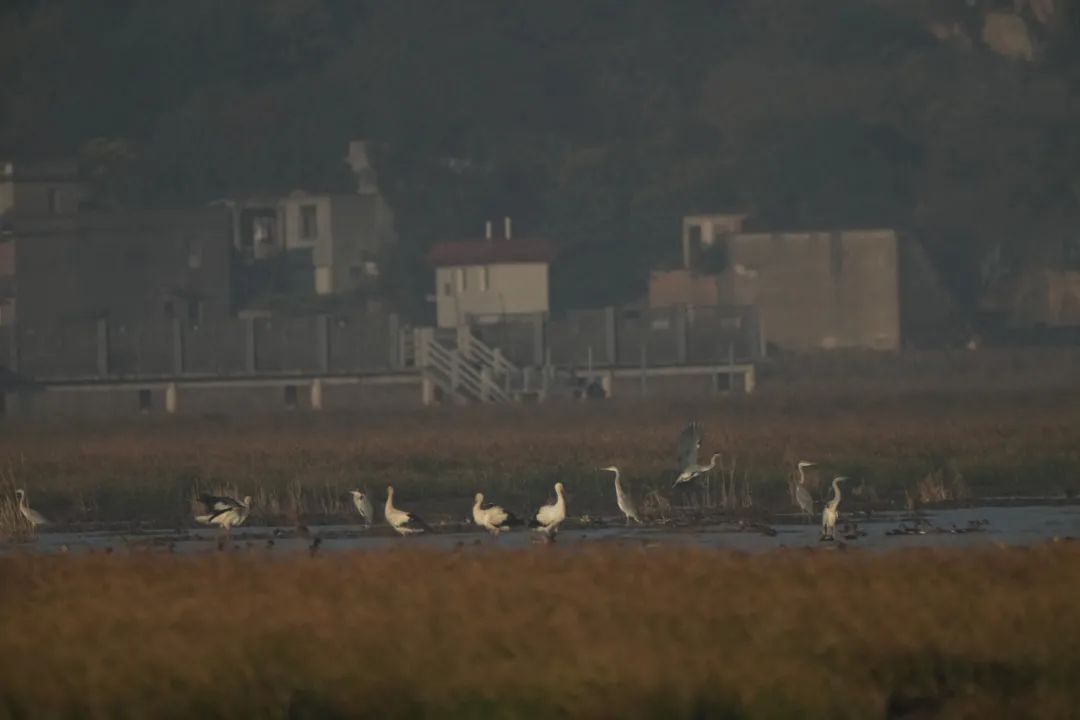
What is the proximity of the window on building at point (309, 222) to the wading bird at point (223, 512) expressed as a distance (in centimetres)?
8556

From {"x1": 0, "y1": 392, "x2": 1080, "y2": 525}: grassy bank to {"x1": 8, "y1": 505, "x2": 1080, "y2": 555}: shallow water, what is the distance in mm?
2866

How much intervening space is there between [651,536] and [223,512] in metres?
5.94

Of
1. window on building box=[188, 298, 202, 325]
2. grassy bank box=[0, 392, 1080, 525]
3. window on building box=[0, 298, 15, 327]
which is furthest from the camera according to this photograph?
window on building box=[0, 298, 15, 327]

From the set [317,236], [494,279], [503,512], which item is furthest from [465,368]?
[503,512]

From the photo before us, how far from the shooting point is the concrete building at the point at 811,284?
11662cm

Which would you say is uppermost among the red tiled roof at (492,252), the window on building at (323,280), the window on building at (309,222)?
the window on building at (309,222)

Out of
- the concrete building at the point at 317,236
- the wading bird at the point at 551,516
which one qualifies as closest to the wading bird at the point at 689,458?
the wading bird at the point at 551,516

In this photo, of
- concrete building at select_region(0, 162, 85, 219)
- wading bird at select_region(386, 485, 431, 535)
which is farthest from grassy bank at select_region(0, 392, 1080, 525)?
concrete building at select_region(0, 162, 85, 219)

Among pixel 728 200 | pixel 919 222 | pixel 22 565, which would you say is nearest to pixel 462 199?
pixel 728 200

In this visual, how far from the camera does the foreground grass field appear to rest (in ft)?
68.6

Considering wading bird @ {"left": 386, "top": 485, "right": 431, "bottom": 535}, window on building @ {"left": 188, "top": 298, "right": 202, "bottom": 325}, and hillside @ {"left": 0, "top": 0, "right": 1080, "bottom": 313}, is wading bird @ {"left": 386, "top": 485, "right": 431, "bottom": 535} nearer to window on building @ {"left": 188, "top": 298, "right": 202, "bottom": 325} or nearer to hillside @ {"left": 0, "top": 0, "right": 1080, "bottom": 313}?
window on building @ {"left": 188, "top": 298, "right": 202, "bottom": 325}

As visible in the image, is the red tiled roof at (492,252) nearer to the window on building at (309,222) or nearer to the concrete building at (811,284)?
the concrete building at (811,284)

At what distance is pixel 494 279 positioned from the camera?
111500 mm

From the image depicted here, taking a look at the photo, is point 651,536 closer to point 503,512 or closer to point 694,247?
point 503,512
